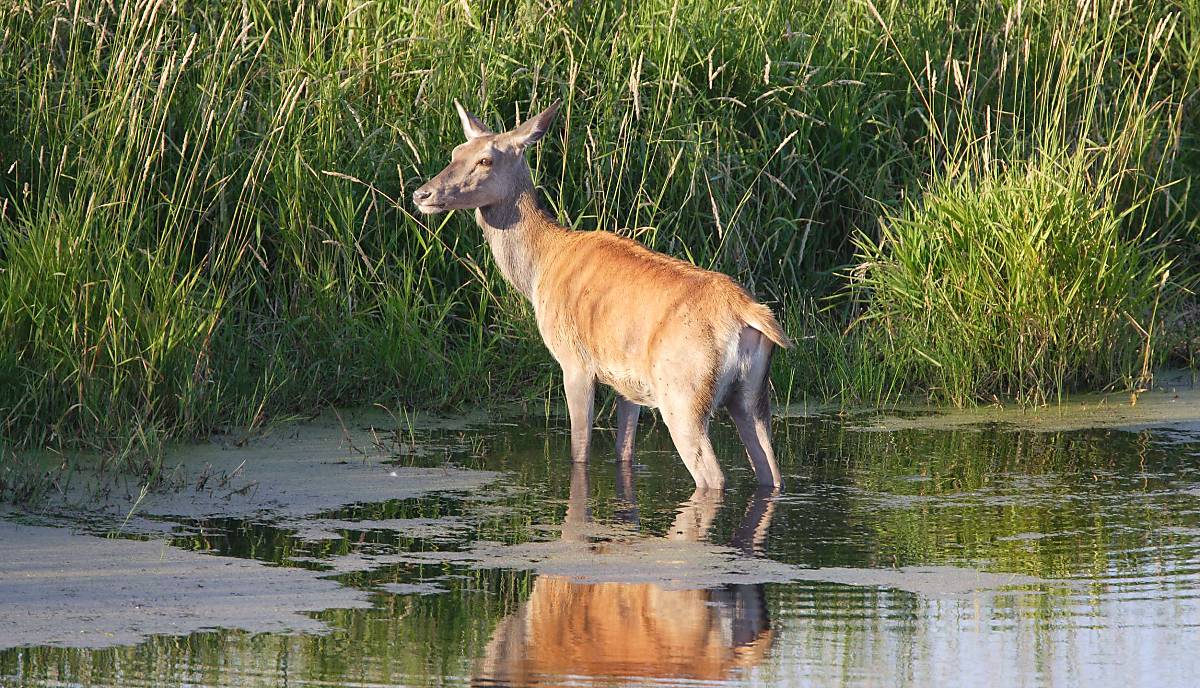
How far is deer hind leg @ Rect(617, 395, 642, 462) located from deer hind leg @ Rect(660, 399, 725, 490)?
67 centimetres

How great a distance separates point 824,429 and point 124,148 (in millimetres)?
4133

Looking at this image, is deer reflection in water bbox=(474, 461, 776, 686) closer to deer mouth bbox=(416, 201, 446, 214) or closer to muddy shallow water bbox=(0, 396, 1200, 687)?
muddy shallow water bbox=(0, 396, 1200, 687)

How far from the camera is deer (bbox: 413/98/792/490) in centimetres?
754

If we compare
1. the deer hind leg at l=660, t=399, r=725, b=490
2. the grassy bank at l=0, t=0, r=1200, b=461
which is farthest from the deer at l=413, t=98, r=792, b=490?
the grassy bank at l=0, t=0, r=1200, b=461

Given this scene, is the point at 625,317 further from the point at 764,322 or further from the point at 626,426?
the point at 764,322

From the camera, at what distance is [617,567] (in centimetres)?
634

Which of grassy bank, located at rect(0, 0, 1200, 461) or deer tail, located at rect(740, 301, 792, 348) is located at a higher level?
grassy bank, located at rect(0, 0, 1200, 461)

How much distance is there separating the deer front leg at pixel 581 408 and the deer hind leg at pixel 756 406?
87 centimetres

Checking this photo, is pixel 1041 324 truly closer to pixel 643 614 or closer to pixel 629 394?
pixel 629 394

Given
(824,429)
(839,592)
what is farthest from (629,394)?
(839,592)

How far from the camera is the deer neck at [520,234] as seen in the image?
9070mm

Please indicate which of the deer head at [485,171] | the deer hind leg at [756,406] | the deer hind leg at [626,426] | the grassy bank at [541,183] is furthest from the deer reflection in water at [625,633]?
the grassy bank at [541,183]

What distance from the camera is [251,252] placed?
10211mm

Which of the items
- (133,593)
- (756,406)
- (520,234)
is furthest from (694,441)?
(133,593)
